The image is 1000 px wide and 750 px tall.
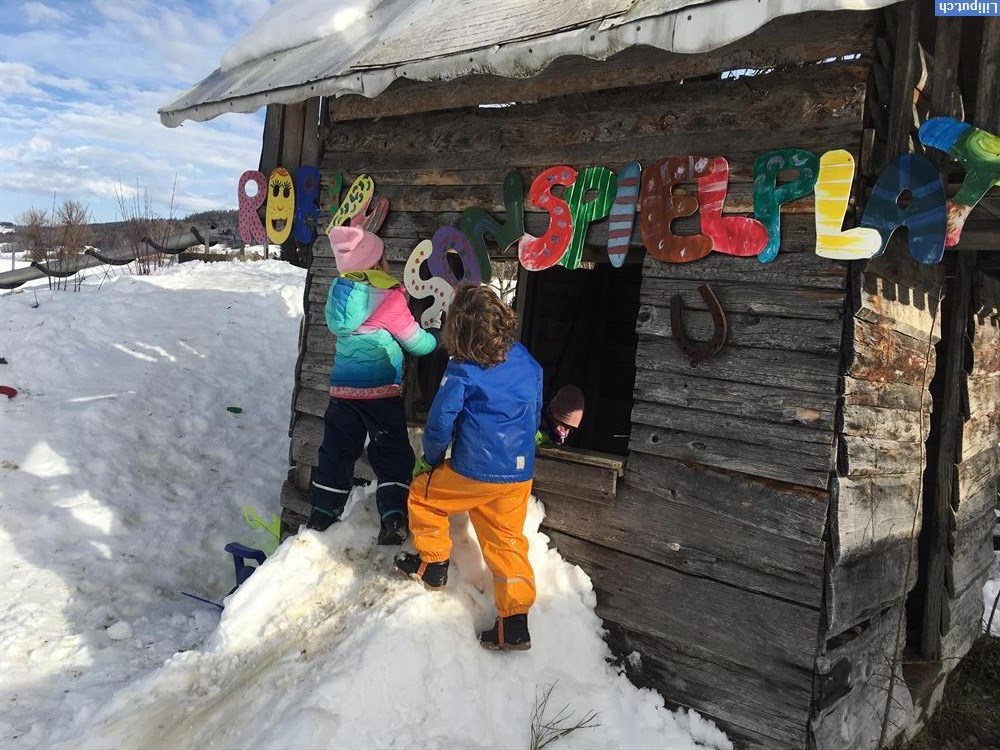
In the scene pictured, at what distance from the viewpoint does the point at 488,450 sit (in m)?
3.53

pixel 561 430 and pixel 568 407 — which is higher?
pixel 568 407

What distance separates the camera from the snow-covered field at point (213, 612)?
322cm

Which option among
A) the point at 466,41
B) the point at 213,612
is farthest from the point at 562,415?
the point at 213,612

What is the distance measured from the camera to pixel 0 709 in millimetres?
3729

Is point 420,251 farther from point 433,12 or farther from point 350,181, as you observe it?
point 433,12

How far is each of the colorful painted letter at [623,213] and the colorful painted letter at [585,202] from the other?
6 cm

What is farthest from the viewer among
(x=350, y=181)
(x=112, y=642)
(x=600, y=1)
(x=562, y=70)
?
(x=350, y=181)

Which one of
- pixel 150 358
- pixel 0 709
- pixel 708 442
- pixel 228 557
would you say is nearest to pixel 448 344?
pixel 708 442

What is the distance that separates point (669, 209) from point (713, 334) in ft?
2.23

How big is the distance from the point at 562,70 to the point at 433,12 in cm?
91

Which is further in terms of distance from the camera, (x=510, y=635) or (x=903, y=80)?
(x=510, y=635)

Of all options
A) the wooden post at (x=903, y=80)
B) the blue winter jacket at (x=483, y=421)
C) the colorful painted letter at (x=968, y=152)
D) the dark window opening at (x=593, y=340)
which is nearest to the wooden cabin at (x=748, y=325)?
the wooden post at (x=903, y=80)

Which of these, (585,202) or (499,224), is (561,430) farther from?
(585,202)

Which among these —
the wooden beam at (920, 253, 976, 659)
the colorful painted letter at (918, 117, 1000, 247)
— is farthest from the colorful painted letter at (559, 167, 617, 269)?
the wooden beam at (920, 253, 976, 659)
